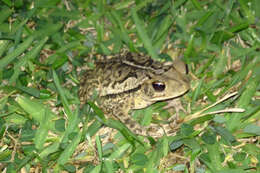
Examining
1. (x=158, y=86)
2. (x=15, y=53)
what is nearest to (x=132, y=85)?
(x=158, y=86)

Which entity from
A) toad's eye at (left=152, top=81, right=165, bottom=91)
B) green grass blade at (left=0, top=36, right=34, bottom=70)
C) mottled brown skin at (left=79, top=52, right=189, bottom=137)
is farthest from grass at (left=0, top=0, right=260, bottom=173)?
toad's eye at (left=152, top=81, right=165, bottom=91)

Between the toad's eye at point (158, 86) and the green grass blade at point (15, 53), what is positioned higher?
the green grass blade at point (15, 53)

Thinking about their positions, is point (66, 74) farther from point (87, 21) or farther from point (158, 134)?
point (158, 134)

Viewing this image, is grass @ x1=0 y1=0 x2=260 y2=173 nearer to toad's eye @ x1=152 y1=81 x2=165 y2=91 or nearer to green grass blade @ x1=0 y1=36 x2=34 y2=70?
green grass blade @ x1=0 y1=36 x2=34 y2=70

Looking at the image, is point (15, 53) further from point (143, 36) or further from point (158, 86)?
point (158, 86)

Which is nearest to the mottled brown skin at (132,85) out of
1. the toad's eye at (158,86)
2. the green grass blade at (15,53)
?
the toad's eye at (158,86)

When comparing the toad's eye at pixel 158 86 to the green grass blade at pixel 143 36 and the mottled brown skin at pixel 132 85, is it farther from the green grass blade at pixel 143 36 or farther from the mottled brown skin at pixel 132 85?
the green grass blade at pixel 143 36
